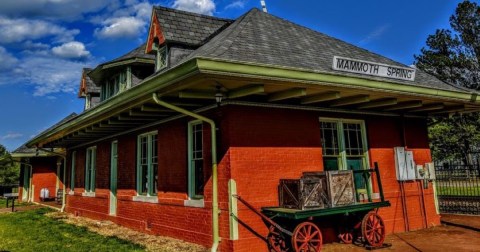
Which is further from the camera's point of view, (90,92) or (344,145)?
(90,92)

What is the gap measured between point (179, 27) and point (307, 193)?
22.5 ft

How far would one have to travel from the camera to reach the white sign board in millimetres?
7430

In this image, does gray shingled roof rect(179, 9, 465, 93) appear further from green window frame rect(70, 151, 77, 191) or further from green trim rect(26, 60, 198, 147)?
green window frame rect(70, 151, 77, 191)

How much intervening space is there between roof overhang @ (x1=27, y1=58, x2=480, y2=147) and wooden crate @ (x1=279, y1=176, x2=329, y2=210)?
1.77 m

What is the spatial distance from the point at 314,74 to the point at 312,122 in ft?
8.23

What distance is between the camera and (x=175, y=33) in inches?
428

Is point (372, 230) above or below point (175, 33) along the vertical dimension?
below

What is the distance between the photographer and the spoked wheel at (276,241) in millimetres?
7355

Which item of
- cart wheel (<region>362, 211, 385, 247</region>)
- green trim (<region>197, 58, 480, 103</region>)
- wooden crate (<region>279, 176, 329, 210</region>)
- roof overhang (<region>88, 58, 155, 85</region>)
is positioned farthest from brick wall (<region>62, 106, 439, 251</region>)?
roof overhang (<region>88, 58, 155, 85</region>)

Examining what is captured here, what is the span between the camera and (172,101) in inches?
314

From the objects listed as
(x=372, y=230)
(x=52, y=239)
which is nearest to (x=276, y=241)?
(x=372, y=230)

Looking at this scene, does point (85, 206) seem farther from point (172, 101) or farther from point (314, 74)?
point (314, 74)

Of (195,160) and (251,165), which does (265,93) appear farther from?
(195,160)

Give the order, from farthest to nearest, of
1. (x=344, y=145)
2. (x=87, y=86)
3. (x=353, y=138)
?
1. (x=87, y=86)
2. (x=353, y=138)
3. (x=344, y=145)
